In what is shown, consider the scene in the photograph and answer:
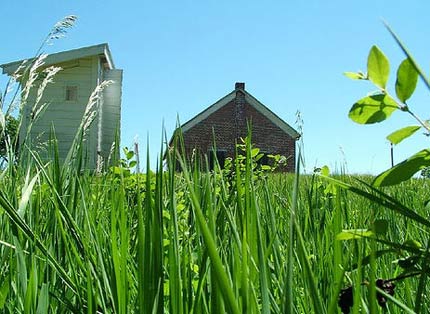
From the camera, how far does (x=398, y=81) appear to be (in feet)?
2.14

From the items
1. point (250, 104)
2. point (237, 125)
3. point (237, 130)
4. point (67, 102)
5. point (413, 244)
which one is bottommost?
point (413, 244)

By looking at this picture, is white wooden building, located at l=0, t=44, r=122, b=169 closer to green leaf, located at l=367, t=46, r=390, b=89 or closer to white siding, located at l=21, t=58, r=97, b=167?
white siding, located at l=21, t=58, r=97, b=167

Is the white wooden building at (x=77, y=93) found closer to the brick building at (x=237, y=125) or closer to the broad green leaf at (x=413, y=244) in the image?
the brick building at (x=237, y=125)

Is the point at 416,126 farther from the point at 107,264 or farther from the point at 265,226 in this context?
the point at 265,226

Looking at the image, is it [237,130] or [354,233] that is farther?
[237,130]

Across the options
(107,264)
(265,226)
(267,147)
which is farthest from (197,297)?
(267,147)

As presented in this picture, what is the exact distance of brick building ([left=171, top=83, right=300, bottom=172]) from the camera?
32.9 meters

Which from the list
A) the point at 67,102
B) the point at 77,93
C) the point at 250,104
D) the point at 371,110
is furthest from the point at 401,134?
the point at 250,104

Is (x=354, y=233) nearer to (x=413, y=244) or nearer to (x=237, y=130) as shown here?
(x=413, y=244)

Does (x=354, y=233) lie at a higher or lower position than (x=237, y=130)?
lower

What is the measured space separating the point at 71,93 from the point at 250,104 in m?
14.8

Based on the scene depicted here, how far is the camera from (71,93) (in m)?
21.0

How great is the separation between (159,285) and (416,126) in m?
0.35

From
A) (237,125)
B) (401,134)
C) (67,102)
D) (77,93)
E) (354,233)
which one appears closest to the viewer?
(354,233)
